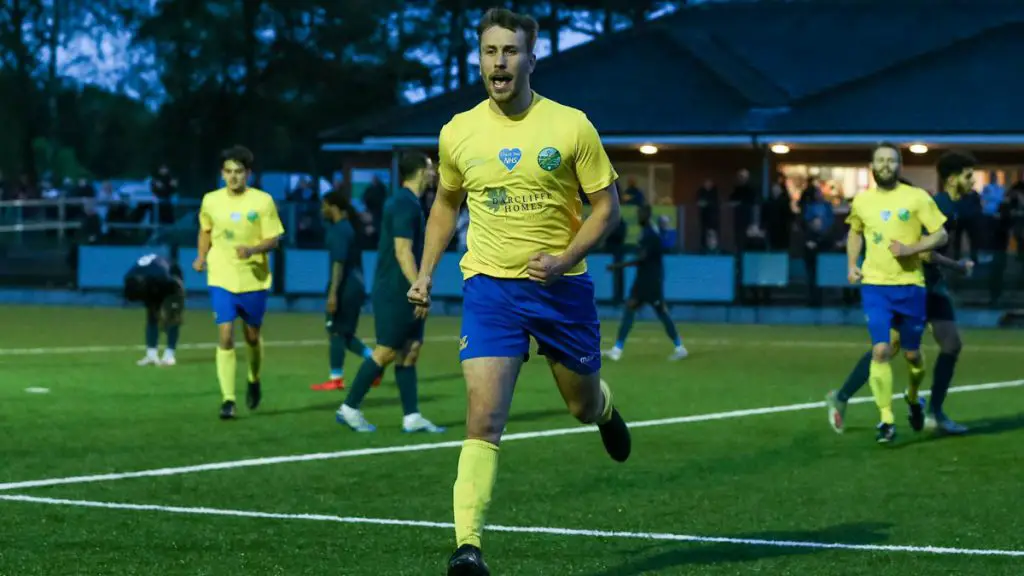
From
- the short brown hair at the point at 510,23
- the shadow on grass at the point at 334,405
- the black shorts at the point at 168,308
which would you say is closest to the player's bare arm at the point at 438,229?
the short brown hair at the point at 510,23

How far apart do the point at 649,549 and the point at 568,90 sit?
35101 millimetres

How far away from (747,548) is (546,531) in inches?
41.6

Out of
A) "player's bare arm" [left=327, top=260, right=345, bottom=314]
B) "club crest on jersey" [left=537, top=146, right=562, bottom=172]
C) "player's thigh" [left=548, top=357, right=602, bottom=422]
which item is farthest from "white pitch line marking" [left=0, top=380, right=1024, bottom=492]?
"club crest on jersey" [left=537, top=146, right=562, bottom=172]

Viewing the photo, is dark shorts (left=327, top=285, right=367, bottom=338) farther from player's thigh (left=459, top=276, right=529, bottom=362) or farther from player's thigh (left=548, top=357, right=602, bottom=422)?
player's thigh (left=459, top=276, right=529, bottom=362)

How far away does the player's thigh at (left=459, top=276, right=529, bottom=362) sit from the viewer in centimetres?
841

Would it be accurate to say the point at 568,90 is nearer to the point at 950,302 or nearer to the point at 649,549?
the point at 950,302

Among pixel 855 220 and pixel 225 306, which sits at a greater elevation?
pixel 855 220

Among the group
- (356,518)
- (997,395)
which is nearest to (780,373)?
(997,395)

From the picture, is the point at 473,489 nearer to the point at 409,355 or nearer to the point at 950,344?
the point at 409,355

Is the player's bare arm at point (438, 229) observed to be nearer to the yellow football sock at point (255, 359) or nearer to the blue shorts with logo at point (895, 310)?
the blue shorts with logo at point (895, 310)

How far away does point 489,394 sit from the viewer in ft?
27.2

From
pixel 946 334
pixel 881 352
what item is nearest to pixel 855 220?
pixel 881 352

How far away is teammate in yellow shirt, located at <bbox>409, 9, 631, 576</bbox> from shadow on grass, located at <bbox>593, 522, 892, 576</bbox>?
1.00 meters

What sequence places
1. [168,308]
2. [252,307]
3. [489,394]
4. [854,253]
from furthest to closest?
1. [168,308]
2. [252,307]
3. [854,253]
4. [489,394]
